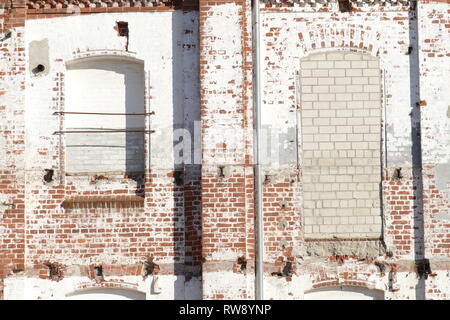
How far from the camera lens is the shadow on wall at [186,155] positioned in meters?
10.1

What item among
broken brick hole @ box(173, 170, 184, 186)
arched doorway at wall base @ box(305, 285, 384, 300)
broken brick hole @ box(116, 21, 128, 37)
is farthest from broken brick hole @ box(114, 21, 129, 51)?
arched doorway at wall base @ box(305, 285, 384, 300)

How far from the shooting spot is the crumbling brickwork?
10062 mm

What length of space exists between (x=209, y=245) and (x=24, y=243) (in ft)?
8.71

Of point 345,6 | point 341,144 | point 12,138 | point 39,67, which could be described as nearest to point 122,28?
point 39,67

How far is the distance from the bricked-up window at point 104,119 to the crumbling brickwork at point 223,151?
2 cm

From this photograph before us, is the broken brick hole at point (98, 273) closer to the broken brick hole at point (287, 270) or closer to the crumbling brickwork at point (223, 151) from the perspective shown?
the crumbling brickwork at point (223, 151)

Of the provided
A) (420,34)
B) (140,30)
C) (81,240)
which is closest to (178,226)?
(81,240)

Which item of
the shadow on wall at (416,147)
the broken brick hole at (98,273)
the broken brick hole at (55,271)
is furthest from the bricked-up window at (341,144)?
the broken brick hole at (55,271)

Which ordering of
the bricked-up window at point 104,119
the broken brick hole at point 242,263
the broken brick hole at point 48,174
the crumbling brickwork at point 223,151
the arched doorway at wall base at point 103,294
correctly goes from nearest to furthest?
the broken brick hole at point 242,263
the crumbling brickwork at point 223,151
the arched doorway at wall base at point 103,294
the broken brick hole at point 48,174
the bricked-up window at point 104,119

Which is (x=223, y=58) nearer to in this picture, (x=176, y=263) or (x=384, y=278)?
(x=176, y=263)

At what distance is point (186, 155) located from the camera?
10273 millimetres

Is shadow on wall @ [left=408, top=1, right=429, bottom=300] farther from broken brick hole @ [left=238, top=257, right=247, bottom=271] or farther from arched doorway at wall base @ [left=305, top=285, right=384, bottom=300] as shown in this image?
broken brick hole @ [left=238, top=257, right=247, bottom=271]

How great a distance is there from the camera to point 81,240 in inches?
400
